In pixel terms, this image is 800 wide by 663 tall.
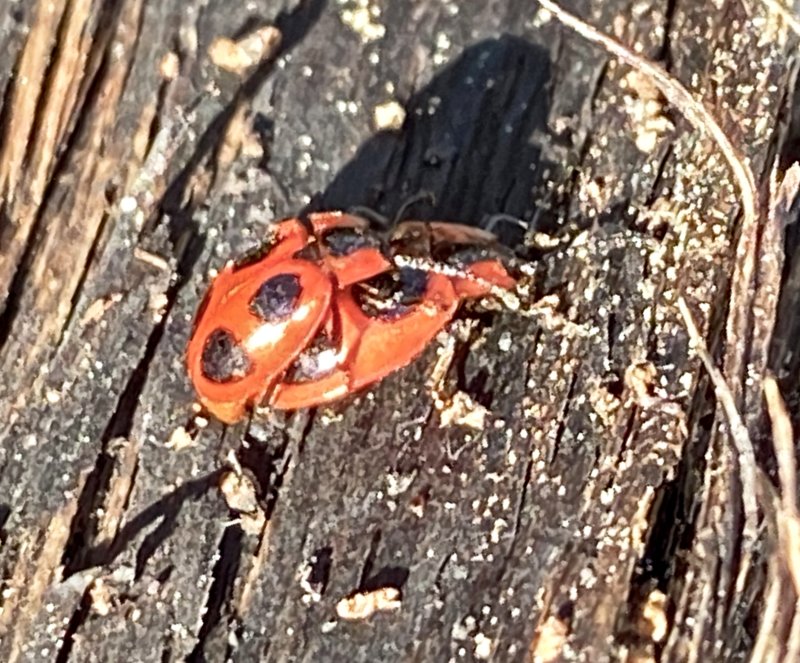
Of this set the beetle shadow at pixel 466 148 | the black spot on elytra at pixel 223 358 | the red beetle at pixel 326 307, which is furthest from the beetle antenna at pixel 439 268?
the black spot on elytra at pixel 223 358

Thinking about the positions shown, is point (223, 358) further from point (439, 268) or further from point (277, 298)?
point (439, 268)

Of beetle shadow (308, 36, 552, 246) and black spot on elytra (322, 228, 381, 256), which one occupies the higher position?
beetle shadow (308, 36, 552, 246)

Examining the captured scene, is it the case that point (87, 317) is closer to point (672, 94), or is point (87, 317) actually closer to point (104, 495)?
point (104, 495)

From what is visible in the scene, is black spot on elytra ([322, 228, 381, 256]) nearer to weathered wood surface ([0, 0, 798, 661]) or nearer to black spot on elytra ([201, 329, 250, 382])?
weathered wood surface ([0, 0, 798, 661])

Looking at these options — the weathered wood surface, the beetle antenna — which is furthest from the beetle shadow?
the beetle antenna

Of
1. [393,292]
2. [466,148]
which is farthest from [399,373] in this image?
[466,148]

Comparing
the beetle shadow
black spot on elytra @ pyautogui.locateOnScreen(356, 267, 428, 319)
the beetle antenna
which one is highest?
the beetle shadow
